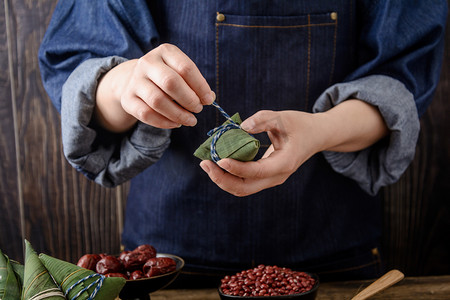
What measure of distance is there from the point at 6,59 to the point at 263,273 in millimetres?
743

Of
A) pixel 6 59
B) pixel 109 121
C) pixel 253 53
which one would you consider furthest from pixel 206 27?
pixel 6 59

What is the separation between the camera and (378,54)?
0.81m

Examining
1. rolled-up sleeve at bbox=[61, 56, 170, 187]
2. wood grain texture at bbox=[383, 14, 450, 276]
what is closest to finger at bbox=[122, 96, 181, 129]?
rolled-up sleeve at bbox=[61, 56, 170, 187]

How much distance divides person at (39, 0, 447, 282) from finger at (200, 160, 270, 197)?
0.14 metres

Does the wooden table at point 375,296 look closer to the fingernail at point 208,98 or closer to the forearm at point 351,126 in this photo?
the forearm at point 351,126

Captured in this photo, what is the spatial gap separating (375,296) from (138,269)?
37 cm

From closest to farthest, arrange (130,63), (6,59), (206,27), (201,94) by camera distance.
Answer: (201,94) → (130,63) → (206,27) → (6,59)

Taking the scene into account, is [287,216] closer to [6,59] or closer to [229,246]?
[229,246]

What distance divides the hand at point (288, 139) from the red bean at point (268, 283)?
160mm

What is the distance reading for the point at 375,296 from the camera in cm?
74

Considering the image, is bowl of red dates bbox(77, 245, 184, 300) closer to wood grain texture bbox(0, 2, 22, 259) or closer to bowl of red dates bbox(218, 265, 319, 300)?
bowl of red dates bbox(218, 265, 319, 300)

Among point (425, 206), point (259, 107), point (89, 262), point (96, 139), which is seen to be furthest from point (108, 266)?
point (425, 206)

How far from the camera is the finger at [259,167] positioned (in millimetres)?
535

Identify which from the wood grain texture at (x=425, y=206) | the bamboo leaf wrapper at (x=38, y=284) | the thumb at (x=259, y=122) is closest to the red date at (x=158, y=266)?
the bamboo leaf wrapper at (x=38, y=284)
